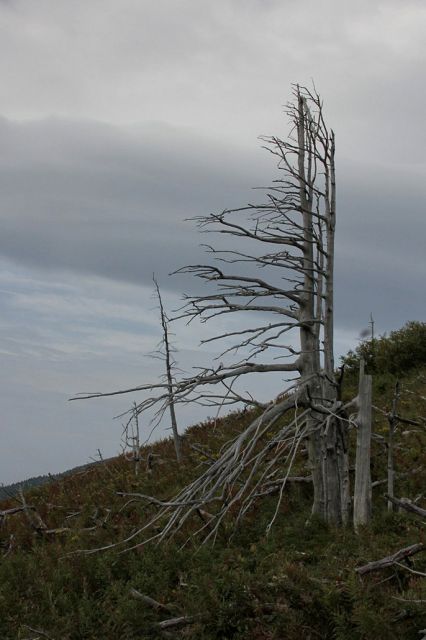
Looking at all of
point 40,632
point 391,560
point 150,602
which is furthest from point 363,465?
point 40,632

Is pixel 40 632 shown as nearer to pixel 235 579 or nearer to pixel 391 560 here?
pixel 235 579

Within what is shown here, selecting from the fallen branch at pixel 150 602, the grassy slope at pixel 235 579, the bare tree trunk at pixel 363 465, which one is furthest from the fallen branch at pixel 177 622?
the bare tree trunk at pixel 363 465

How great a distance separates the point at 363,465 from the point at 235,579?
2.92 m

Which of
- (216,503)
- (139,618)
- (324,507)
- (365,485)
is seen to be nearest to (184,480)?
(216,503)

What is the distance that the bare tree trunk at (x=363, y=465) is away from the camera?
35.1 feet

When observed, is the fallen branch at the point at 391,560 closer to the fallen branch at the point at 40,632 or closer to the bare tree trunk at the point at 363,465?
the bare tree trunk at the point at 363,465

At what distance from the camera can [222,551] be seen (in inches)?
421

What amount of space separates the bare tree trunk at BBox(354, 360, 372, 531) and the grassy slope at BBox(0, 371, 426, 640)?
29 centimetres

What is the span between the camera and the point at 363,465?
10.8 metres

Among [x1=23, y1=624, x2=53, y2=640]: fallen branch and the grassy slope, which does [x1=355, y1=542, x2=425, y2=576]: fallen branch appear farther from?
[x1=23, y1=624, x2=53, y2=640]: fallen branch

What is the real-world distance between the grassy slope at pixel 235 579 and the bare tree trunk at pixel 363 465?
11.3 inches

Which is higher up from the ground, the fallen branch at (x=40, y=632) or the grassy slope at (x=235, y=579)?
the grassy slope at (x=235, y=579)

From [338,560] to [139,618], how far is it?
2591mm

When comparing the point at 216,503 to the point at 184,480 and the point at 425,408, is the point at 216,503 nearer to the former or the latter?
the point at 184,480
